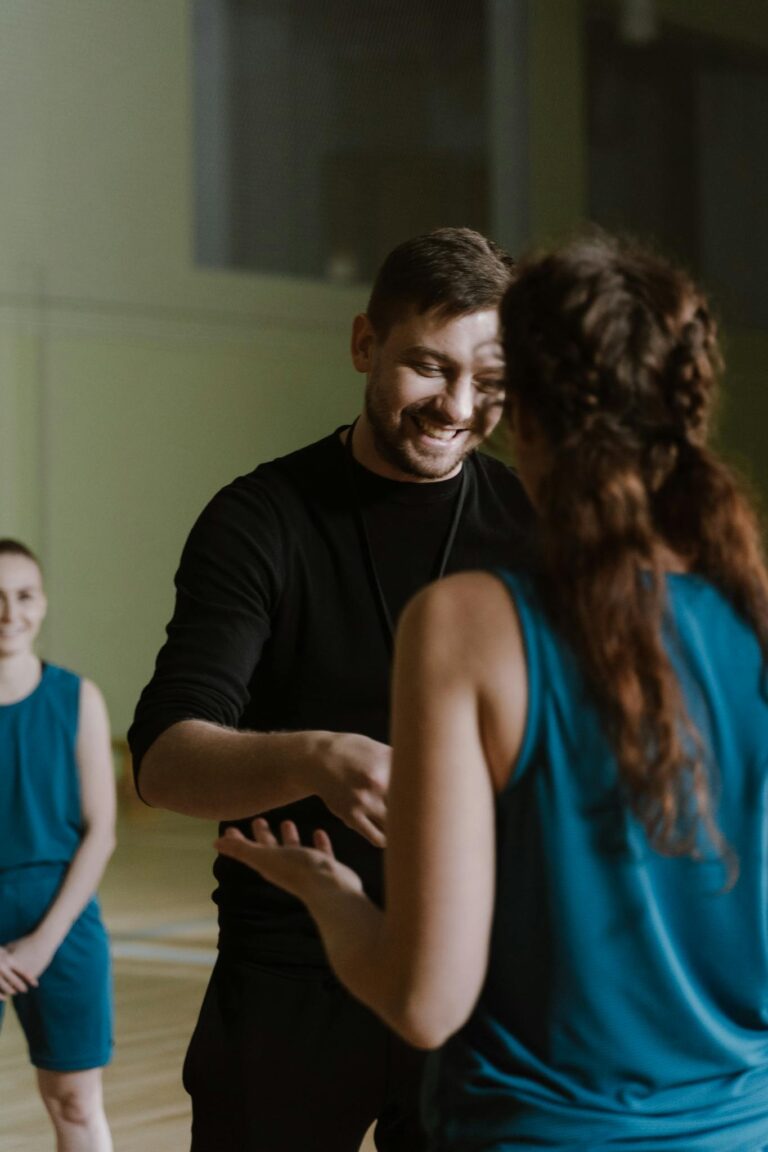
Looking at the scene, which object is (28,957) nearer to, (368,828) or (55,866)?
(55,866)

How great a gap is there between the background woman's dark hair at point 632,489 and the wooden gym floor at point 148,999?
2897 millimetres

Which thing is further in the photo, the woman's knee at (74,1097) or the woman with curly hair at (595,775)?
the woman's knee at (74,1097)

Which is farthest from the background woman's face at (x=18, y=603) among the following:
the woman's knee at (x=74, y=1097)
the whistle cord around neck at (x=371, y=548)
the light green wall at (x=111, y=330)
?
the light green wall at (x=111, y=330)

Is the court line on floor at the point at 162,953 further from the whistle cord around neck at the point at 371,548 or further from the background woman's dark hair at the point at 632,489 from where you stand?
the background woman's dark hair at the point at 632,489

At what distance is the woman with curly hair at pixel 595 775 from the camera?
3.57 feet

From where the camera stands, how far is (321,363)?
1076 cm

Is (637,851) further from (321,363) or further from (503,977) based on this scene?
(321,363)

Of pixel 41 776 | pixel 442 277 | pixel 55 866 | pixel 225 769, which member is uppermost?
pixel 442 277

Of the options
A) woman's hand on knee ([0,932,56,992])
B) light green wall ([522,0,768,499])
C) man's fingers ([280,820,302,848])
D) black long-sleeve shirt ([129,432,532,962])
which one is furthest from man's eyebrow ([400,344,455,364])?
light green wall ([522,0,768,499])

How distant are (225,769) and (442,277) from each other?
0.59m

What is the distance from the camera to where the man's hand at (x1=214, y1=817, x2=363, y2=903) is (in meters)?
1.22

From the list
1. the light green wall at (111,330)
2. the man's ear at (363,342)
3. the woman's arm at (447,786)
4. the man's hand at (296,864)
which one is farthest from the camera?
the light green wall at (111,330)

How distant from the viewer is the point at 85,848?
121 inches

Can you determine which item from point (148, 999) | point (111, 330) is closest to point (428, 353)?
point (148, 999)
